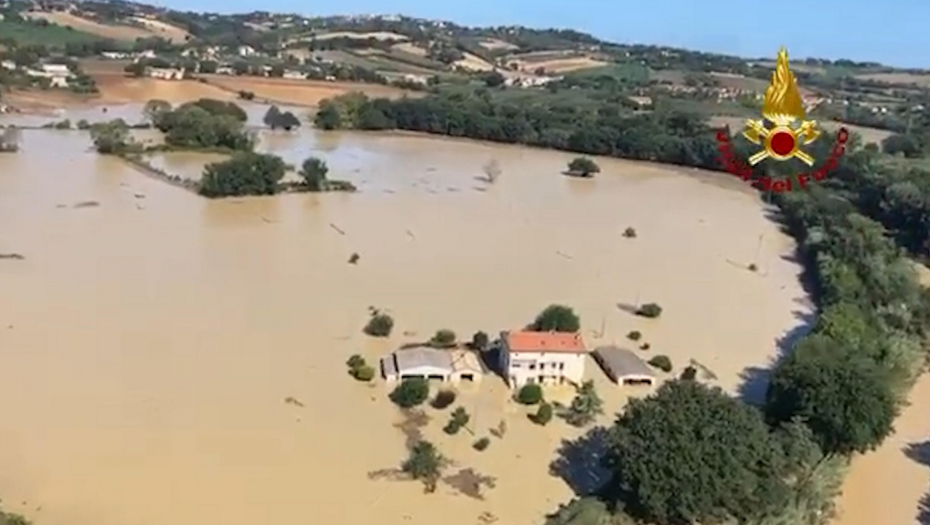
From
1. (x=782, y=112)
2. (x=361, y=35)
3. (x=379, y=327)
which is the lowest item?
(x=379, y=327)

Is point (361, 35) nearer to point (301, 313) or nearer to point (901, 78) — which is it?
point (901, 78)

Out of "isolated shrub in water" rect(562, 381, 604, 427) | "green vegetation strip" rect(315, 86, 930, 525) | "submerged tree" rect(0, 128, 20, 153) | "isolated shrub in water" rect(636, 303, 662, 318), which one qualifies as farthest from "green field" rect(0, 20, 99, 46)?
"isolated shrub in water" rect(562, 381, 604, 427)

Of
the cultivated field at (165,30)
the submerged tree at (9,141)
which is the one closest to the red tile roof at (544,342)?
the submerged tree at (9,141)

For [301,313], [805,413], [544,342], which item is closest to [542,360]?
[544,342]

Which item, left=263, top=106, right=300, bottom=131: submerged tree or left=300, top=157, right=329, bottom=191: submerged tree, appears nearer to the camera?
left=300, top=157, right=329, bottom=191: submerged tree

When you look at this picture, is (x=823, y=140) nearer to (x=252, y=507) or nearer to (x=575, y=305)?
(x=575, y=305)

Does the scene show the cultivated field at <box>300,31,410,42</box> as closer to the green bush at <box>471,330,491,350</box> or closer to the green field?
the green field

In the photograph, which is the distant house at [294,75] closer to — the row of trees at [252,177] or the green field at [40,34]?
the green field at [40,34]
